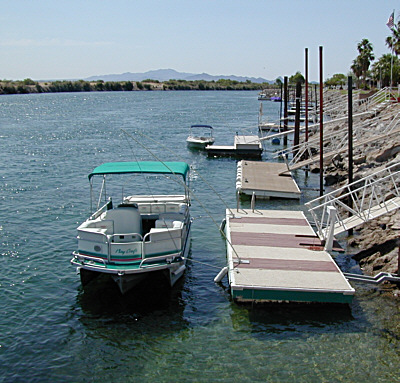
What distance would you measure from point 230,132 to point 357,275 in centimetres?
4509

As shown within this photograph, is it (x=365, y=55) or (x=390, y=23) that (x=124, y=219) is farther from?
(x=365, y=55)

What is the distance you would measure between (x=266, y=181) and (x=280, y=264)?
1323 cm

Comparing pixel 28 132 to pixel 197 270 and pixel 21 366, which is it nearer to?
pixel 197 270

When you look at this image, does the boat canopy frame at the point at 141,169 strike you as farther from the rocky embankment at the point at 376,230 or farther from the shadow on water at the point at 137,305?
the rocky embankment at the point at 376,230

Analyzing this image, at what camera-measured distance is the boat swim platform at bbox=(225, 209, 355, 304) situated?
12102 mm

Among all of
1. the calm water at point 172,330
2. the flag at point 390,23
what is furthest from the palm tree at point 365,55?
the calm water at point 172,330

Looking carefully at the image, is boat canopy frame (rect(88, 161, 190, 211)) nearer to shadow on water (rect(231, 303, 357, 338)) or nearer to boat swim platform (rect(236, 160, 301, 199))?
shadow on water (rect(231, 303, 357, 338))

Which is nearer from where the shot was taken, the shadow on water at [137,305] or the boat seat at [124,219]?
the shadow on water at [137,305]

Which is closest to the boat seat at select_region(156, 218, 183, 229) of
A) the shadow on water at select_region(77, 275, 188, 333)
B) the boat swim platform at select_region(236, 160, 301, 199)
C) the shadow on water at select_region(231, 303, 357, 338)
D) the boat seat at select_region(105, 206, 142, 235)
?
the boat seat at select_region(105, 206, 142, 235)

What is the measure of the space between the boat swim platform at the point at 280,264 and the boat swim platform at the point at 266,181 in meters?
5.48

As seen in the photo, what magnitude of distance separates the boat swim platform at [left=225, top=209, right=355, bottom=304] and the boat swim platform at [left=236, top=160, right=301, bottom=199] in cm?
548

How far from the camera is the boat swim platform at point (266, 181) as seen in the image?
80.0ft

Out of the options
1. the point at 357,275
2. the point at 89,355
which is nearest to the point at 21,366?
the point at 89,355

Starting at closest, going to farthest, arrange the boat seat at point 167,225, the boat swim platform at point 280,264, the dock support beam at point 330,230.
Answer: the boat swim platform at point 280,264 → the dock support beam at point 330,230 → the boat seat at point 167,225
